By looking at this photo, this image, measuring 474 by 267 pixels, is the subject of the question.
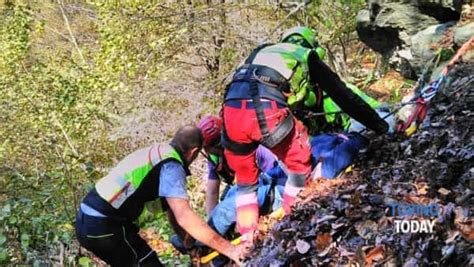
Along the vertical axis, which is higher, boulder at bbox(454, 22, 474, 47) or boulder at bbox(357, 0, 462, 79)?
boulder at bbox(454, 22, 474, 47)

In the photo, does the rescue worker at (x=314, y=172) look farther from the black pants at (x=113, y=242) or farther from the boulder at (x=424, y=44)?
the boulder at (x=424, y=44)

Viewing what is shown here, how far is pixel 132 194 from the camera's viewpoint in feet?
13.5

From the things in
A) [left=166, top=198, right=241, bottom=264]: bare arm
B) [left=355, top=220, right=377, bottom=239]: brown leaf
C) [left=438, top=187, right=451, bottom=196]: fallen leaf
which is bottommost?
[left=166, top=198, right=241, bottom=264]: bare arm

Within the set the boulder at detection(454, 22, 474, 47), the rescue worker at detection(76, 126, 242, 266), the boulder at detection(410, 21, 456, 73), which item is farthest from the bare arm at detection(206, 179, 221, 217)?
the boulder at detection(410, 21, 456, 73)

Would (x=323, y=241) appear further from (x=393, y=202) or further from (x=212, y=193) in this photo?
(x=212, y=193)

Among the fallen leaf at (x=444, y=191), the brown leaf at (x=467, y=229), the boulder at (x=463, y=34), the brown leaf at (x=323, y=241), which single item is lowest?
the brown leaf at (x=323, y=241)

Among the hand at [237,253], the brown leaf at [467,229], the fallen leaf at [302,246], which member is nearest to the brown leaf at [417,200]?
the brown leaf at [467,229]

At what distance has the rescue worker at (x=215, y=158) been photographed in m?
4.77

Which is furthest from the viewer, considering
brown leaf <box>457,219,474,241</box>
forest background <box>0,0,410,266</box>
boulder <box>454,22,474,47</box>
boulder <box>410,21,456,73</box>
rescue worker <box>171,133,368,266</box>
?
forest background <box>0,0,410,266</box>

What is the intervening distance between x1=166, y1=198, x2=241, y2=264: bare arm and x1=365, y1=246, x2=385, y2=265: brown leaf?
1.08 meters

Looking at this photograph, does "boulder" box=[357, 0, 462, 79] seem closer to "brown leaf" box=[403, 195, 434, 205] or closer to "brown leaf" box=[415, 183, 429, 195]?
"brown leaf" box=[415, 183, 429, 195]

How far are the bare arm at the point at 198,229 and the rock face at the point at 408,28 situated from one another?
333 centimetres

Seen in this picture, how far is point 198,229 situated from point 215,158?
47.2 inches

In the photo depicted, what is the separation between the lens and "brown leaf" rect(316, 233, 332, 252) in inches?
132
